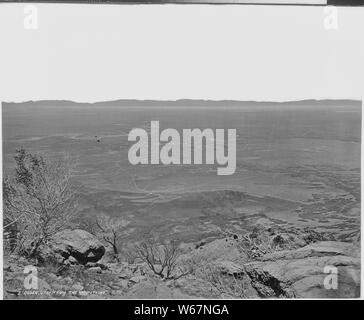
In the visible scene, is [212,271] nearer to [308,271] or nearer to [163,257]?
[163,257]

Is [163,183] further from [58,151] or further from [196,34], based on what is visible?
[196,34]

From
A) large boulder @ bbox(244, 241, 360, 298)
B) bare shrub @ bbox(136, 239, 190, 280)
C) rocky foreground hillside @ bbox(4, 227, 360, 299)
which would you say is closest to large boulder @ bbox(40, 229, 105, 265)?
rocky foreground hillside @ bbox(4, 227, 360, 299)

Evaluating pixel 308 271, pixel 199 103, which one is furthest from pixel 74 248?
pixel 308 271

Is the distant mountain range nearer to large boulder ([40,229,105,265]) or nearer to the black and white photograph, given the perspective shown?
the black and white photograph
